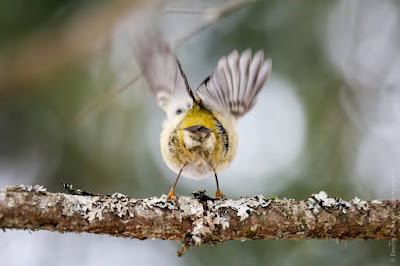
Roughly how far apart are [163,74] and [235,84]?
56 centimetres

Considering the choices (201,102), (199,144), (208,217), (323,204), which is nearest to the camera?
(208,217)

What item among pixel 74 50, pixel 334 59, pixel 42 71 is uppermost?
pixel 334 59

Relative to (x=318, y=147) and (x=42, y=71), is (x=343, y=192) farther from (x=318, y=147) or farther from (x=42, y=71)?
(x=42, y=71)

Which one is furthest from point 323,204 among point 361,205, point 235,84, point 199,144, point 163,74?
point 163,74

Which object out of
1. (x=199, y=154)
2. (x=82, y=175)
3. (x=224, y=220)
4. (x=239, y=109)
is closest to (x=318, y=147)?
Result: (x=239, y=109)

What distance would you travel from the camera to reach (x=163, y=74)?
3.24 metres

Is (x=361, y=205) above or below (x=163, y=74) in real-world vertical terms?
below

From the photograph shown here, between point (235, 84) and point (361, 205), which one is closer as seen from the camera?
point (361, 205)

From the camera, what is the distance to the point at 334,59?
439 cm

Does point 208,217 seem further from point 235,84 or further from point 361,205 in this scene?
point 235,84

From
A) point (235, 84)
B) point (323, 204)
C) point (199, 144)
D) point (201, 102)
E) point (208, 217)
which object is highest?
point (235, 84)

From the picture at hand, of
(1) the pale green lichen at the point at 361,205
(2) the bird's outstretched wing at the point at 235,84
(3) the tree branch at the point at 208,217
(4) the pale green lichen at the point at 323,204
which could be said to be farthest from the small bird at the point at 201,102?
(1) the pale green lichen at the point at 361,205

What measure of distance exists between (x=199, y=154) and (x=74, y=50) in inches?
42.6

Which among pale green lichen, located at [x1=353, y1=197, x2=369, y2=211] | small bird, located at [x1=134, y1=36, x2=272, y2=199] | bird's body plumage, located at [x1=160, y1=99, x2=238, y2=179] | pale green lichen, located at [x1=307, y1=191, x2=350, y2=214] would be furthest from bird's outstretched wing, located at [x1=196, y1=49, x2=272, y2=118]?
pale green lichen, located at [x1=353, y1=197, x2=369, y2=211]
